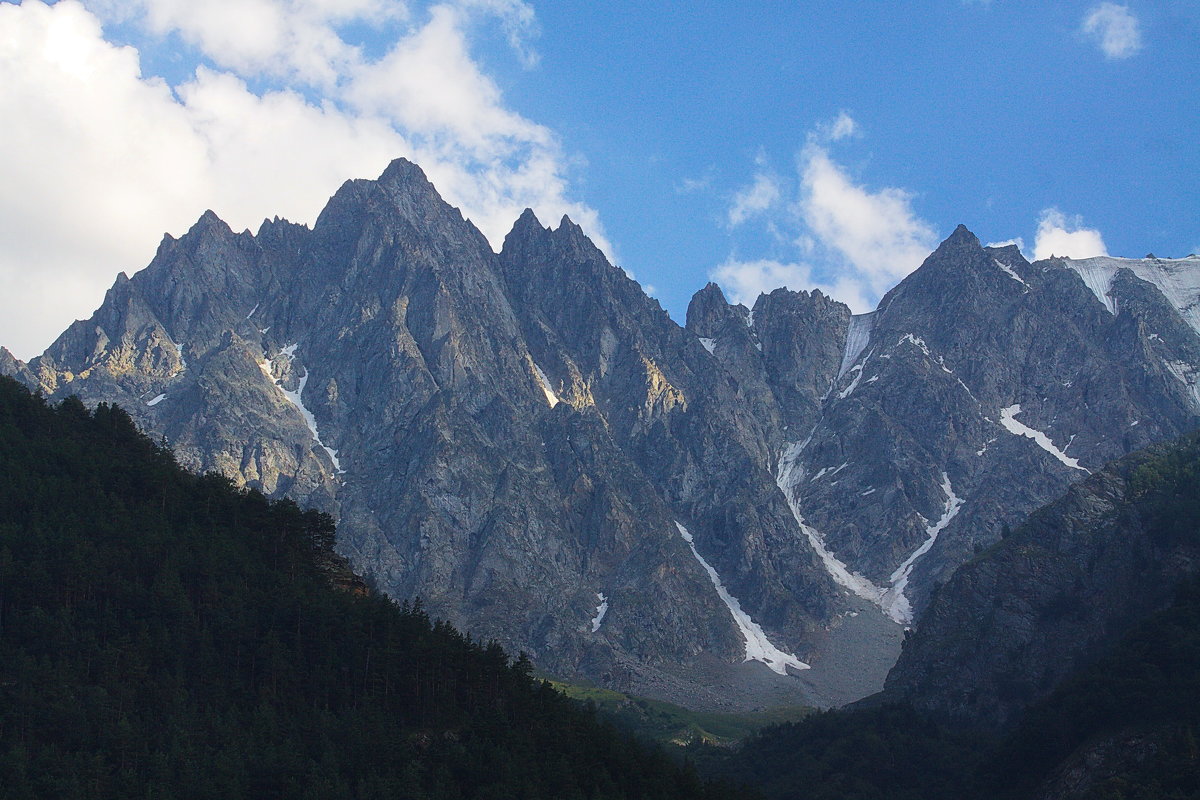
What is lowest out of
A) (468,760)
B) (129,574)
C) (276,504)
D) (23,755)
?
(23,755)

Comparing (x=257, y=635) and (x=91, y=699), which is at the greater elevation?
(x=257, y=635)

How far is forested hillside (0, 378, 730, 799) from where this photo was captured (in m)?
88.2

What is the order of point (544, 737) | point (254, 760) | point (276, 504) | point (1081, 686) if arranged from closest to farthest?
point (254, 760), point (544, 737), point (276, 504), point (1081, 686)

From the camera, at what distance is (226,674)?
104 meters

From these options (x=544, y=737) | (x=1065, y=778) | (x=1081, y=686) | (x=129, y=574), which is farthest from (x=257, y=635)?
(x=1081, y=686)

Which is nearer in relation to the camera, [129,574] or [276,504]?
[129,574]

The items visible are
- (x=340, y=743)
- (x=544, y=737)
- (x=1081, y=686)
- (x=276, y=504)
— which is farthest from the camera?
(x=1081, y=686)

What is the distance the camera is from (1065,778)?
458ft

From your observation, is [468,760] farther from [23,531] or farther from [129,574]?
[23,531]

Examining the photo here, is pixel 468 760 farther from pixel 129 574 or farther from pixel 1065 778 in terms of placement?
pixel 1065 778

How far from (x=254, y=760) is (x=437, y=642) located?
25906 millimetres

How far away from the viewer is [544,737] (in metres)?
106

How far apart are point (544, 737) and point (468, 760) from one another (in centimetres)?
1038

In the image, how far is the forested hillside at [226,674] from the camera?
88250 millimetres
